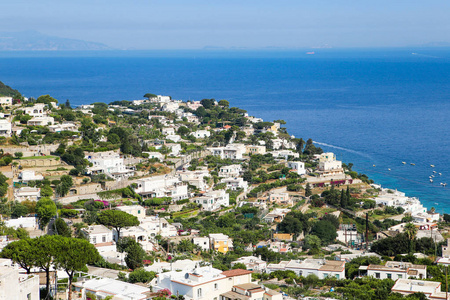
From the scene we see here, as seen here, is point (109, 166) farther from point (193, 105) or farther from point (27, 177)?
point (193, 105)

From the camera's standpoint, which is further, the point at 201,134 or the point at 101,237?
the point at 201,134

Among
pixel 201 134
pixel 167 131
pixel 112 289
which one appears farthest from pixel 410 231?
pixel 167 131

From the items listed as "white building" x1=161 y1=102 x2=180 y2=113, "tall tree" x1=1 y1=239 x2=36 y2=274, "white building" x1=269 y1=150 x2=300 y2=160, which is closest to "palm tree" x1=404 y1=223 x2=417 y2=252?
"white building" x1=269 y1=150 x2=300 y2=160

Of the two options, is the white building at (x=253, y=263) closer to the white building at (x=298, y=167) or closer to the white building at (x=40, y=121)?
the white building at (x=298, y=167)

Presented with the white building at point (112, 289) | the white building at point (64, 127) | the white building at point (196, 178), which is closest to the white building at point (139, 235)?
the white building at point (112, 289)

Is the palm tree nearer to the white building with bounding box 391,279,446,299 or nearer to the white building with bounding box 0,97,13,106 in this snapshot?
the white building with bounding box 391,279,446,299
